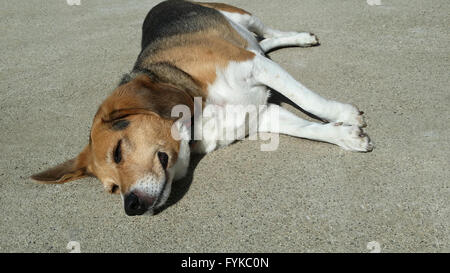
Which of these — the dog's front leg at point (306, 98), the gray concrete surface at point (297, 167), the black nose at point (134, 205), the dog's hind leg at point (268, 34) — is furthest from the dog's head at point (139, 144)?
the dog's hind leg at point (268, 34)

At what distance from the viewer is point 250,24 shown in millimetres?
5340

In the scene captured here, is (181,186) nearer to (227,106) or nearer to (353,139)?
(227,106)

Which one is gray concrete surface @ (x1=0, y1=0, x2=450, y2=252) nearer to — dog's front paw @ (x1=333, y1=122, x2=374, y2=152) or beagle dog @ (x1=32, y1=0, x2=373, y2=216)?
dog's front paw @ (x1=333, y1=122, x2=374, y2=152)

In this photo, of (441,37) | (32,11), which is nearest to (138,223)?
(441,37)

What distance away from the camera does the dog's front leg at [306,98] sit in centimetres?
378

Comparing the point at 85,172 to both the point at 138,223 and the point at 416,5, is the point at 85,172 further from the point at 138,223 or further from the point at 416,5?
the point at 416,5

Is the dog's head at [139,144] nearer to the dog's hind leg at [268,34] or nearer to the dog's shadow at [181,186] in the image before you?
the dog's shadow at [181,186]

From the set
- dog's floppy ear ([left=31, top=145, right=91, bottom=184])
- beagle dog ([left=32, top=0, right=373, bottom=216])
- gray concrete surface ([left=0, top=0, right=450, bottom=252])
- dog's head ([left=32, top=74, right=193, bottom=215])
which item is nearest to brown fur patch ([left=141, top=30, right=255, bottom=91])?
beagle dog ([left=32, top=0, right=373, bottom=216])

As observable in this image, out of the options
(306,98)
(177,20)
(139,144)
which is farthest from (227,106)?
(177,20)

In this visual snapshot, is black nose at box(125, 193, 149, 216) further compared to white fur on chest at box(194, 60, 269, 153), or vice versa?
white fur on chest at box(194, 60, 269, 153)

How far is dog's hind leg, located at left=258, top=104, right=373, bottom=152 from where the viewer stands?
3.54 meters

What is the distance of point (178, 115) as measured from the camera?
3.33 meters

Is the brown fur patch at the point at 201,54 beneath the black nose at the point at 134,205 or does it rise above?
above

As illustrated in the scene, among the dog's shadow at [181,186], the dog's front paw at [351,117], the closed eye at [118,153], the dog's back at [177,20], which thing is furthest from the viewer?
the dog's back at [177,20]
